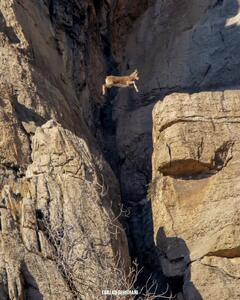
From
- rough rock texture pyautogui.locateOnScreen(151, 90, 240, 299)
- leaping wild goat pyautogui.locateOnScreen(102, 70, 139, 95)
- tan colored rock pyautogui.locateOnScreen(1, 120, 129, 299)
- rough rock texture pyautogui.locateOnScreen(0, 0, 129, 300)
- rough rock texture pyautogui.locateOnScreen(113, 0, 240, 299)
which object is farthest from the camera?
leaping wild goat pyautogui.locateOnScreen(102, 70, 139, 95)

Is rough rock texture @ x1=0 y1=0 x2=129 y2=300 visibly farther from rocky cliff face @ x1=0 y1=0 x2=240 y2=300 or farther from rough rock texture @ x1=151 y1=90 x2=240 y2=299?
rough rock texture @ x1=151 y1=90 x2=240 y2=299

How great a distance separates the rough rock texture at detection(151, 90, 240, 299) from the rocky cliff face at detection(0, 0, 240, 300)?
24 mm

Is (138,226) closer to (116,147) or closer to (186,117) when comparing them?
(186,117)

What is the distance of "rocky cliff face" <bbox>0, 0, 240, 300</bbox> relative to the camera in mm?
14930

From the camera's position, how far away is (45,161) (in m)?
16.3

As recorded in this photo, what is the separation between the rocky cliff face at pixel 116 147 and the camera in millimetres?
14930

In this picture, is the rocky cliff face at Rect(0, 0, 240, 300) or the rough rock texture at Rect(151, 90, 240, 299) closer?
the rocky cliff face at Rect(0, 0, 240, 300)

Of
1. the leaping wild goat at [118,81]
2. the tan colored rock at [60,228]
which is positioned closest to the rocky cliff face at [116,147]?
the tan colored rock at [60,228]

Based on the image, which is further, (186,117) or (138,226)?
(138,226)

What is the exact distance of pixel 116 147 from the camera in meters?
23.9

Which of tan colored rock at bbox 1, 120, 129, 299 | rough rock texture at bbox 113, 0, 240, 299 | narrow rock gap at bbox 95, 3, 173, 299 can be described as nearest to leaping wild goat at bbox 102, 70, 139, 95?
rough rock texture at bbox 113, 0, 240, 299

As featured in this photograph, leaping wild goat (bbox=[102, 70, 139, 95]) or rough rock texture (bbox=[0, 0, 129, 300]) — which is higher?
leaping wild goat (bbox=[102, 70, 139, 95])

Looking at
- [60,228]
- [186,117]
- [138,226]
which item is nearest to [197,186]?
[186,117]

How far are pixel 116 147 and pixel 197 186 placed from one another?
16.2ft
